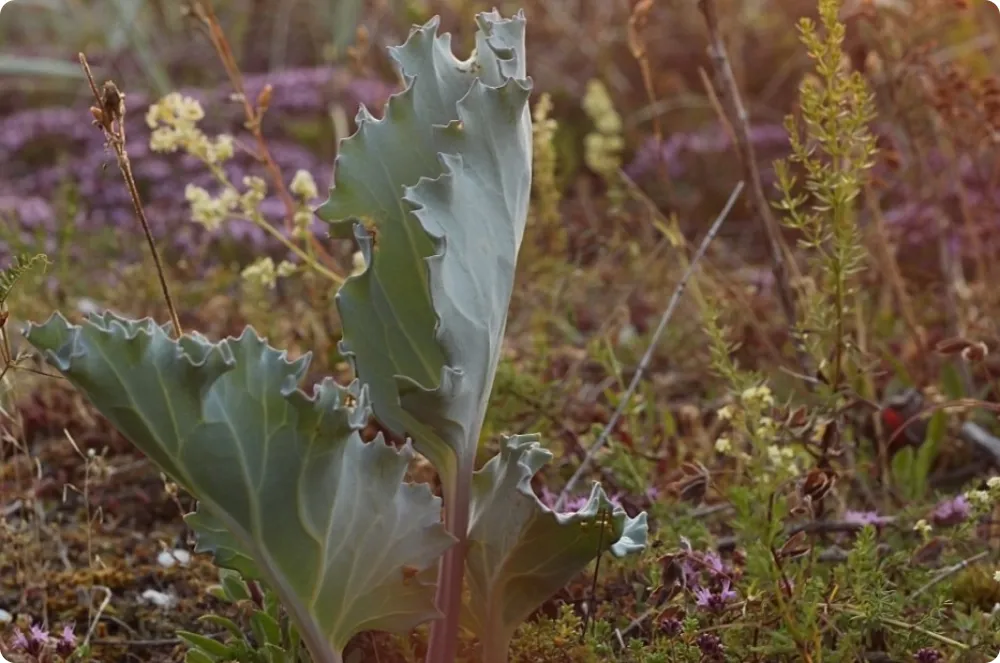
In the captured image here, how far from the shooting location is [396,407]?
4.31 feet

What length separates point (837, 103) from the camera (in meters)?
1.76

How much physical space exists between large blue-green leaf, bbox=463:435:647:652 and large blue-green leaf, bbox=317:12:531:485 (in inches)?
2.1

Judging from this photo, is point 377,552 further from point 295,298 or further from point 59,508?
point 295,298

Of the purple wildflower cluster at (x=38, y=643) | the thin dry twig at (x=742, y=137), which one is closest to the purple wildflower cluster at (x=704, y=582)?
the thin dry twig at (x=742, y=137)

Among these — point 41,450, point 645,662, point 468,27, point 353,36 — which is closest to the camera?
point 645,662

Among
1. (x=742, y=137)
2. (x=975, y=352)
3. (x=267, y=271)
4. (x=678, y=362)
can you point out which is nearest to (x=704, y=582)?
(x=975, y=352)

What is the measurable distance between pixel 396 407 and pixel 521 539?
0.21m

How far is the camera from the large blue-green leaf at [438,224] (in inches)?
48.2

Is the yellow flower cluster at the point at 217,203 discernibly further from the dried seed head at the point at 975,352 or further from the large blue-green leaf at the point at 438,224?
the dried seed head at the point at 975,352

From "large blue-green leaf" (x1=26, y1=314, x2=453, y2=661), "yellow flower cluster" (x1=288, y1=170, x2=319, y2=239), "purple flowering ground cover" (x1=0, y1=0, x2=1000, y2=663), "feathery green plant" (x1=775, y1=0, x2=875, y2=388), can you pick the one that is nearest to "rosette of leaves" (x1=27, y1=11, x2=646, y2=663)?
"large blue-green leaf" (x1=26, y1=314, x2=453, y2=661)

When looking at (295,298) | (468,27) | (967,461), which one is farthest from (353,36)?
(967,461)

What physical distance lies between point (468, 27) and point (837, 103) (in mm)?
2833

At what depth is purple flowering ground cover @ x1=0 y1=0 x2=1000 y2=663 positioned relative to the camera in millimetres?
1601

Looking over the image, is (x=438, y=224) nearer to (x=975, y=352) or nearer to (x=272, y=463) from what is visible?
(x=272, y=463)
